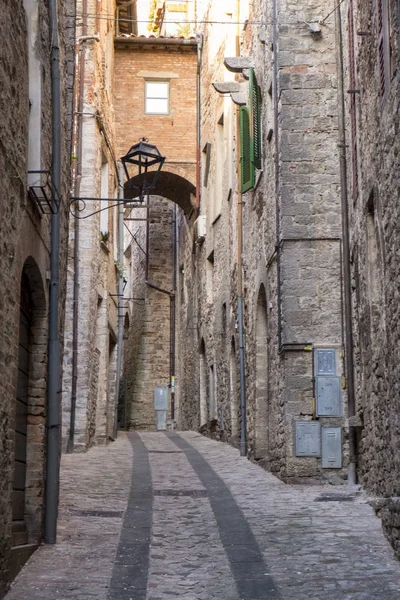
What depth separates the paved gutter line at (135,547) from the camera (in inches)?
259

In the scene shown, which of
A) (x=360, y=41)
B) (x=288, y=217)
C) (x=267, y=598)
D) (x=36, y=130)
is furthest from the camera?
(x=288, y=217)

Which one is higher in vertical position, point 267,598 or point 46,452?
point 46,452

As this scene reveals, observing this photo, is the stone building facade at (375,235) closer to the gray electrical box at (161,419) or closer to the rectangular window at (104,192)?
the rectangular window at (104,192)

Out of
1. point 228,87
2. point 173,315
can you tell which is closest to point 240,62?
point 228,87

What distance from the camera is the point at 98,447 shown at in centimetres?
1723

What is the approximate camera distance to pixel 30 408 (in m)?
8.01

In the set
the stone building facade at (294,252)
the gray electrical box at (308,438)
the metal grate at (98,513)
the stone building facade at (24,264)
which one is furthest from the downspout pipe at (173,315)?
the stone building facade at (24,264)

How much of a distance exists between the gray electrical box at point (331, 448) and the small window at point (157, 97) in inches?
543

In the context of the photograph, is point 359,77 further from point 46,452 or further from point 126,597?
point 126,597

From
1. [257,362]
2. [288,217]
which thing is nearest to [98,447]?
[257,362]

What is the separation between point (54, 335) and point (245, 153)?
8.18 meters

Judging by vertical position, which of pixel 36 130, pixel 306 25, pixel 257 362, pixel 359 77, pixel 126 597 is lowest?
pixel 126 597

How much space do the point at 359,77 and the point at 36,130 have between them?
4.02 m

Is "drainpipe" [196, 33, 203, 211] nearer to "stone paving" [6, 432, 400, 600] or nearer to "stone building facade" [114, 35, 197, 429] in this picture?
"stone building facade" [114, 35, 197, 429]
